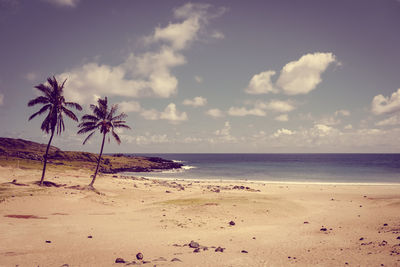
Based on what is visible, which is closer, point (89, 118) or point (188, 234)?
point (188, 234)

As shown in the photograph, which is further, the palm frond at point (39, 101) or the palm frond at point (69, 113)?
the palm frond at point (69, 113)

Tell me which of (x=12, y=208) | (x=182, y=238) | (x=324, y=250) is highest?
(x=324, y=250)

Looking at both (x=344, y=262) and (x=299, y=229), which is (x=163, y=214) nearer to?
(x=299, y=229)

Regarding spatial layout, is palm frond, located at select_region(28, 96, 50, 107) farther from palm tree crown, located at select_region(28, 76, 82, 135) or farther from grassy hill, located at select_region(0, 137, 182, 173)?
grassy hill, located at select_region(0, 137, 182, 173)

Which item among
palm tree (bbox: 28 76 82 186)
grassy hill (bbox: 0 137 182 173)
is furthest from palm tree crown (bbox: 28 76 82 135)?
grassy hill (bbox: 0 137 182 173)

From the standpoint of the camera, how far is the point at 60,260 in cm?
945

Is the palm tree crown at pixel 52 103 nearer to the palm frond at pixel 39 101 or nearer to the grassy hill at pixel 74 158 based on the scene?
the palm frond at pixel 39 101

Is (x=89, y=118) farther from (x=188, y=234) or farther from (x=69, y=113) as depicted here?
(x=188, y=234)

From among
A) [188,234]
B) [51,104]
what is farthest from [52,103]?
[188,234]

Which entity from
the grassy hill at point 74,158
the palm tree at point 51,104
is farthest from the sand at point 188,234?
the grassy hill at point 74,158

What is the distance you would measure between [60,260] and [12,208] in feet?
45.0

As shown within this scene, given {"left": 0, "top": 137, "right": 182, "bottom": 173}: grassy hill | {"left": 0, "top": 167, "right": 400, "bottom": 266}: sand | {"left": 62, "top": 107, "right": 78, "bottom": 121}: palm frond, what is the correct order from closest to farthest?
1. {"left": 0, "top": 167, "right": 400, "bottom": 266}: sand
2. {"left": 62, "top": 107, "right": 78, "bottom": 121}: palm frond
3. {"left": 0, "top": 137, "right": 182, "bottom": 173}: grassy hill

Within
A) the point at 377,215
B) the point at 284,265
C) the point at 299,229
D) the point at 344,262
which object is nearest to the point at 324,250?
the point at 344,262

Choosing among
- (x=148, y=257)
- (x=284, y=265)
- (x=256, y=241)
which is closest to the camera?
(x=284, y=265)
